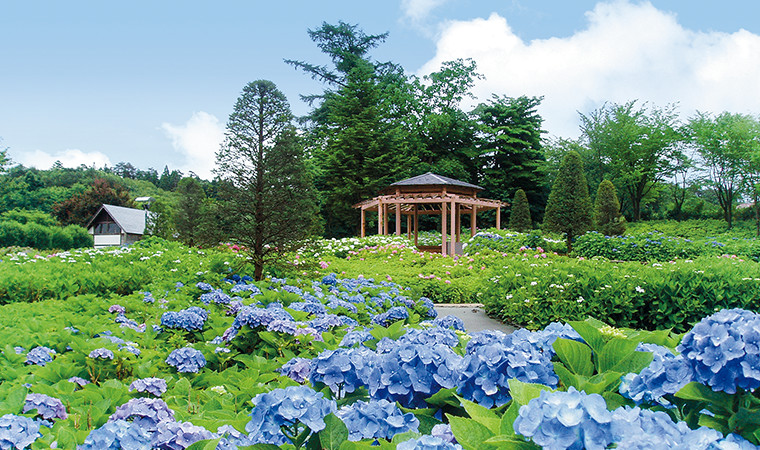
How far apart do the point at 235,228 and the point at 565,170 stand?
36.1 feet

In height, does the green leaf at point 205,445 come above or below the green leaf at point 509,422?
below

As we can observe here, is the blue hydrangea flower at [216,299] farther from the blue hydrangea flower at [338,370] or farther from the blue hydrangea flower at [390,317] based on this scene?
the blue hydrangea flower at [338,370]

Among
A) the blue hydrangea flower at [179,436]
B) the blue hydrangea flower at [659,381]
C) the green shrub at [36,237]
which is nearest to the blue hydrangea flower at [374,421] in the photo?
the blue hydrangea flower at [179,436]

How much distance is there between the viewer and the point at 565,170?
14.1 m

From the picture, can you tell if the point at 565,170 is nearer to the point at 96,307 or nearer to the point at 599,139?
the point at 96,307

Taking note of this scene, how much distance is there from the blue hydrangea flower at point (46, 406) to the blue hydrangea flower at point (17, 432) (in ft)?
1.03

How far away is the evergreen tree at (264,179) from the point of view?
615 cm

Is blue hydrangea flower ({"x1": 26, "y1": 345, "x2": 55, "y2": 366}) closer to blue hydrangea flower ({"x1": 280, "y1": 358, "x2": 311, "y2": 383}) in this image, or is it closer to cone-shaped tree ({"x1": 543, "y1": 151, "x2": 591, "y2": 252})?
blue hydrangea flower ({"x1": 280, "y1": 358, "x2": 311, "y2": 383})

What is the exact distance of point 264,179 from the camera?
20.7ft

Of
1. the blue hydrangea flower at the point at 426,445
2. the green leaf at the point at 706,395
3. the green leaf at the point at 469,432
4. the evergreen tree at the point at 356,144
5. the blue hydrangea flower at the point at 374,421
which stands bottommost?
the blue hydrangea flower at the point at 374,421

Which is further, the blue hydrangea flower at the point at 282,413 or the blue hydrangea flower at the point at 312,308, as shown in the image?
the blue hydrangea flower at the point at 312,308

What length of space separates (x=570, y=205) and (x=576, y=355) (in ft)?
44.4

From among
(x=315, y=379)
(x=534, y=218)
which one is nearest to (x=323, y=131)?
(x=534, y=218)

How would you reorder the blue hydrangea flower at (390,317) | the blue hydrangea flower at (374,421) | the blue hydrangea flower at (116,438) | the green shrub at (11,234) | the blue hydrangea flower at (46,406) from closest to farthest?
1. the blue hydrangea flower at (374,421)
2. the blue hydrangea flower at (116,438)
3. the blue hydrangea flower at (46,406)
4. the blue hydrangea flower at (390,317)
5. the green shrub at (11,234)
